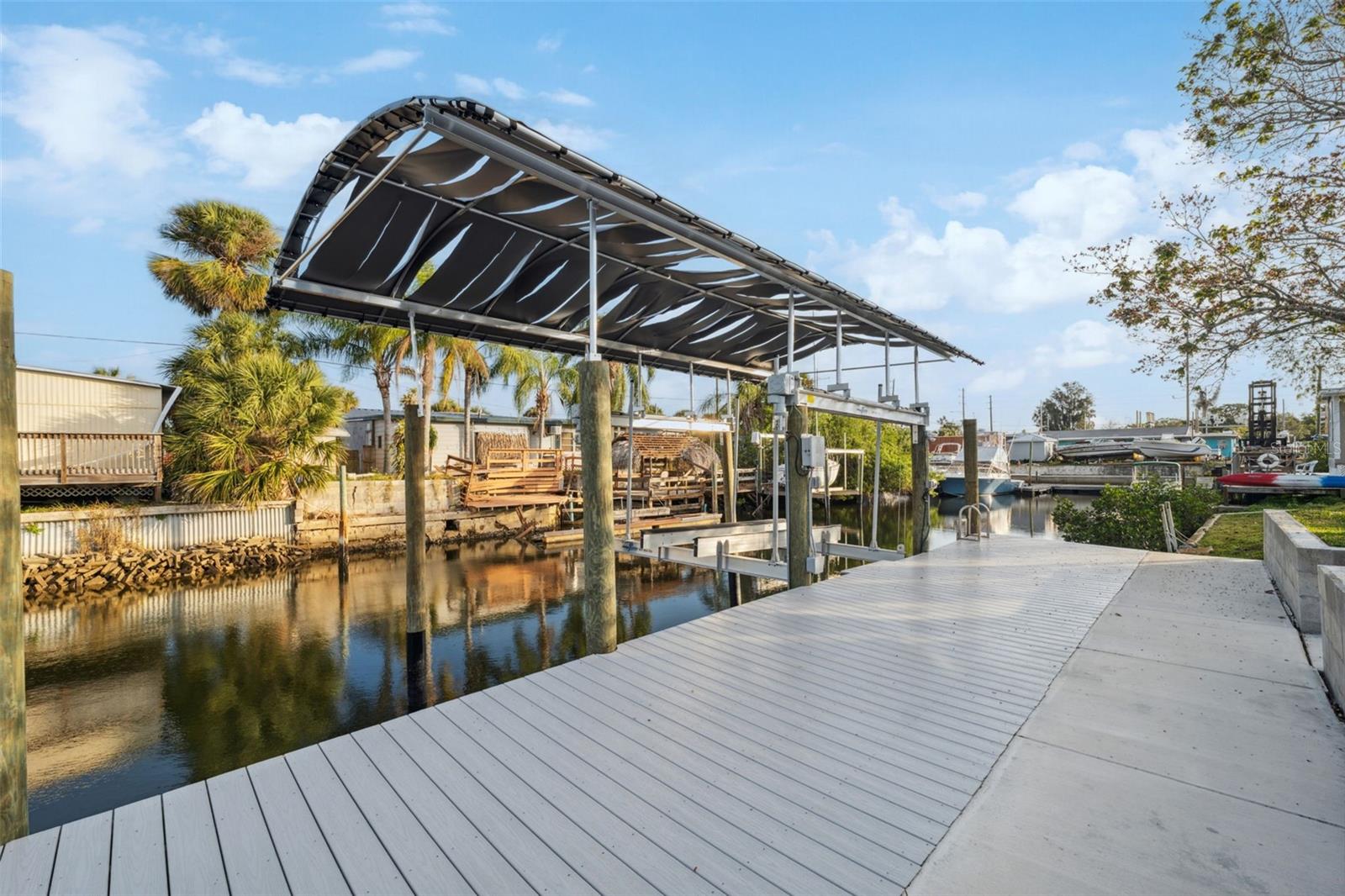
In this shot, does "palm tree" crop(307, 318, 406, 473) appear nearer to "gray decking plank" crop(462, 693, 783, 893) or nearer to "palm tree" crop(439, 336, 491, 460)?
"palm tree" crop(439, 336, 491, 460)

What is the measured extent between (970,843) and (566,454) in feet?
66.8

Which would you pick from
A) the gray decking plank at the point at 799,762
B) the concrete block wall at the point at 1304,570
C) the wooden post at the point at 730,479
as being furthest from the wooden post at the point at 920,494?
the gray decking plank at the point at 799,762

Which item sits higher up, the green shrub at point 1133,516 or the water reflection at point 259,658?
the green shrub at point 1133,516

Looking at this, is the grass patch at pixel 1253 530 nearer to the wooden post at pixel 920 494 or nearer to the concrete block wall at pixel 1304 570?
the concrete block wall at pixel 1304 570

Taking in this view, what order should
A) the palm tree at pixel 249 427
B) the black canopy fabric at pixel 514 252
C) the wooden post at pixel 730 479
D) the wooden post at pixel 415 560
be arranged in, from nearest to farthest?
1. the black canopy fabric at pixel 514 252
2. the wooden post at pixel 415 560
3. the wooden post at pixel 730 479
4. the palm tree at pixel 249 427

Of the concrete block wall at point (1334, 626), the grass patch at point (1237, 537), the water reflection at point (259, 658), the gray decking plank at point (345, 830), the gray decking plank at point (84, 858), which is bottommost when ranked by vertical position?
the water reflection at point (259, 658)

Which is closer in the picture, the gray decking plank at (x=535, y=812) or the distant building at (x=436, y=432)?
the gray decking plank at (x=535, y=812)

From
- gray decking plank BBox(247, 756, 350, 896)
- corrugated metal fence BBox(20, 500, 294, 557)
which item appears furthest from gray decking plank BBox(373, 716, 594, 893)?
corrugated metal fence BBox(20, 500, 294, 557)

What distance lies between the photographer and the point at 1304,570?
5.26 meters

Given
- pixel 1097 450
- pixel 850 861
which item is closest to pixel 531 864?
pixel 850 861

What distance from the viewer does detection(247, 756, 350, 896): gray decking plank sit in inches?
92.4

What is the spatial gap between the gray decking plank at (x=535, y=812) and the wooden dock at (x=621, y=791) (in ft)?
0.03

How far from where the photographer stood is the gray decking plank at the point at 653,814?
2348 millimetres

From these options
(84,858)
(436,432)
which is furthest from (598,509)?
(436,432)
